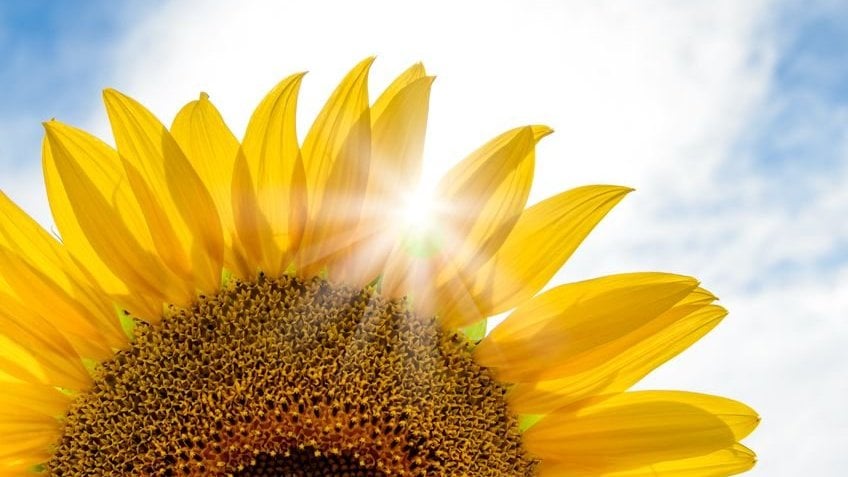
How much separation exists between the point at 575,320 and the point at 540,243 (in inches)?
11.8

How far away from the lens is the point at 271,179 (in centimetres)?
338

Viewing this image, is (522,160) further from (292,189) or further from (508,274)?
(292,189)

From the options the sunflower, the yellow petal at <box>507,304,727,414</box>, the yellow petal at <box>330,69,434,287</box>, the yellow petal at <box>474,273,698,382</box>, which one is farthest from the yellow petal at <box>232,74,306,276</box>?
the yellow petal at <box>507,304,727,414</box>

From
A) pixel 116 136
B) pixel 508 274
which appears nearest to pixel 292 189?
pixel 116 136

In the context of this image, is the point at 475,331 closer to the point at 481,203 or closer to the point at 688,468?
the point at 481,203

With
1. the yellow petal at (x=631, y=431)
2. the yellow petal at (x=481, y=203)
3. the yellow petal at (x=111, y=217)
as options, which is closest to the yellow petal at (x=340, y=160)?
the yellow petal at (x=481, y=203)

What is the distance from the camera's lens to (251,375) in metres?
3.34

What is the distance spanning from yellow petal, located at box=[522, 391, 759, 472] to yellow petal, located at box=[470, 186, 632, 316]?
1.71ft

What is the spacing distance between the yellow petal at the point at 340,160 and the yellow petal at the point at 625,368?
3.01 feet

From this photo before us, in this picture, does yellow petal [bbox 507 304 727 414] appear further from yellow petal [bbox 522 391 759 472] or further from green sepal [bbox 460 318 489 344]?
green sepal [bbox 460 318 489 344]

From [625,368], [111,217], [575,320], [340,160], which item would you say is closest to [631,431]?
[625,368]

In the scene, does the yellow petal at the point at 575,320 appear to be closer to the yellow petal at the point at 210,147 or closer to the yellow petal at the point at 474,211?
the yellow petal at the point at 474,211

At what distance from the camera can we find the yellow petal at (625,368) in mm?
3797

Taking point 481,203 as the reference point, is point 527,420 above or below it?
below
